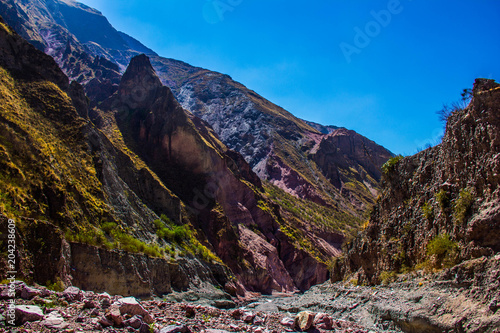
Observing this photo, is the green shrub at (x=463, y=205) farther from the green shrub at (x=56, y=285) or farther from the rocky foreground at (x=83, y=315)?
the green shrub at (x=56, y=285)

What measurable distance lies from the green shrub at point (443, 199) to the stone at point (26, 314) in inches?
728

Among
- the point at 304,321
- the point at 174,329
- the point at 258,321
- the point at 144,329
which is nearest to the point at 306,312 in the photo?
the point at 304,321

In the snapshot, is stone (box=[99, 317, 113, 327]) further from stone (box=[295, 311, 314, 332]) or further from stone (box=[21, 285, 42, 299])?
stone (box=[295, 311, 314, 332])

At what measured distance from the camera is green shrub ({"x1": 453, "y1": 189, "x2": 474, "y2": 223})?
14.8 m

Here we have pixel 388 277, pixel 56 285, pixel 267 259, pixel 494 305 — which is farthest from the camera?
pixel 267 259

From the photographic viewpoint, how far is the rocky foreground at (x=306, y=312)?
785 centimetres

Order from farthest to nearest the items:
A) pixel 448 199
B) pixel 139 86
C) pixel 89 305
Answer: pixel 139 86 < pixel 448 199 < pixel 89 305

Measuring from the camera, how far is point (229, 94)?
180875mm

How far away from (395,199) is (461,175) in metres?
7.98

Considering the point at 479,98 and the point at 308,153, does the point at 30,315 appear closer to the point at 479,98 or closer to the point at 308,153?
the point at 479,98

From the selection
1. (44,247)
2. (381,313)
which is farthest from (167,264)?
(381,313)

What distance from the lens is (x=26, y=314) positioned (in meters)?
7.09

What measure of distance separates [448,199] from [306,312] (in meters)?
10.4

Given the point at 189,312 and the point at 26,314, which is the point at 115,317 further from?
the point at 189,312
